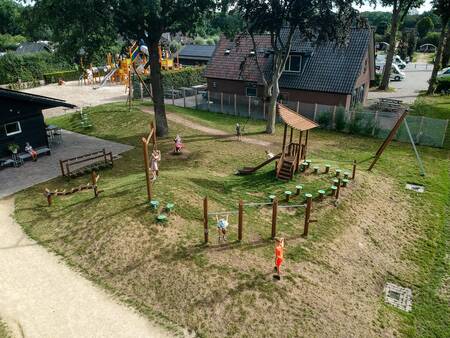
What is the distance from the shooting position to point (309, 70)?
105ft

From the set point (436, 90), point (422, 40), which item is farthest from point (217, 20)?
point (422, 40)

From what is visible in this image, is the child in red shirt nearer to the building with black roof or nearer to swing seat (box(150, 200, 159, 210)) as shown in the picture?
swing seat (box(150, 200, 159, 210))

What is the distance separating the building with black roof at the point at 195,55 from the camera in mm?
59500

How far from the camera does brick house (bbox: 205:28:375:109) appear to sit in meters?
29.8

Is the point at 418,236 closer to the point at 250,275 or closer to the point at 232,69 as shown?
the point at 250,275

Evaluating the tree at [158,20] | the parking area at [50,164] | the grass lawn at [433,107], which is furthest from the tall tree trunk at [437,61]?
the parking area at [50,164]

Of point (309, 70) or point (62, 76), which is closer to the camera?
point (309, 70)

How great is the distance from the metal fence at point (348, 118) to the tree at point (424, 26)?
73.2 metres

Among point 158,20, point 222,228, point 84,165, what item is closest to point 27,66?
point 158,20

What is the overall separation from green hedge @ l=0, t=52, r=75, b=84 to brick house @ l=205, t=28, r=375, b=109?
21321 millimetres

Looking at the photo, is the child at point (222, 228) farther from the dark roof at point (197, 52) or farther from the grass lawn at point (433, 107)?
the dark roof at point (197, 52)

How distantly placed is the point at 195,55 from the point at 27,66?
25523mm

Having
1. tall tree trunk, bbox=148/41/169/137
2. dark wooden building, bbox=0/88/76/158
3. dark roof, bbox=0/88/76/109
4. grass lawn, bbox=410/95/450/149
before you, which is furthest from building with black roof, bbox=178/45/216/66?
dark wooden building, bbox=0/88/76/158

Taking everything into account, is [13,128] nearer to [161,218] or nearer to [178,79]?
[161,218]
